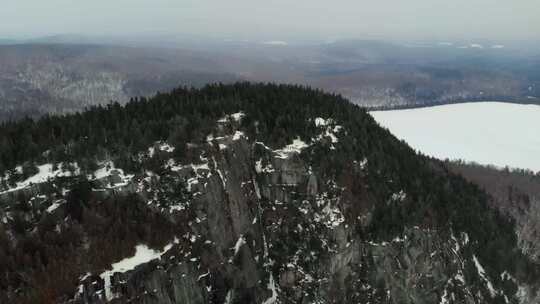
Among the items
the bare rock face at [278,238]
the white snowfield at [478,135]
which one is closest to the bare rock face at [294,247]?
the bare rock face at [278,238]

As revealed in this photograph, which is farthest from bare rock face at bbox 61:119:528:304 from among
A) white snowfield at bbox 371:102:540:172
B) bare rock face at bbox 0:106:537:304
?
white snowfield at bbox 371:102:540:172

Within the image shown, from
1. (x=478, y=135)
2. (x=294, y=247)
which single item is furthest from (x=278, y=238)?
(x=478, y=135)

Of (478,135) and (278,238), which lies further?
(478,135)

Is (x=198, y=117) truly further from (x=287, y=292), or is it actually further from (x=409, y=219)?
(x=409, y=219)

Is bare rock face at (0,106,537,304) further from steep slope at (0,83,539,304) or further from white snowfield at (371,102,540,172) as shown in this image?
white snowfield at (371,102,540,172)

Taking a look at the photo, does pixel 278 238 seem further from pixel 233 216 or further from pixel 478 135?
pixel 478 135

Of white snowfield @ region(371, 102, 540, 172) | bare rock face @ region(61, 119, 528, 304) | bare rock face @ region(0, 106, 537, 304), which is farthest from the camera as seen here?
white snowfield @ region(371, 102, 540, 172)
